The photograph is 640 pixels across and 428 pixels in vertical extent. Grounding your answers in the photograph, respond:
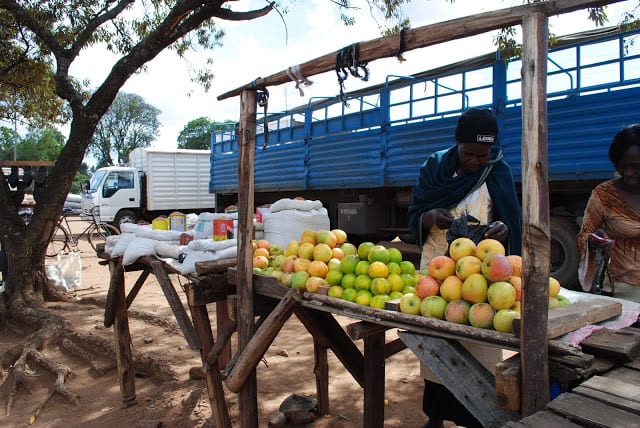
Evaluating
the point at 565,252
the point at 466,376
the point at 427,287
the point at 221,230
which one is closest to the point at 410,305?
the point at 427,287

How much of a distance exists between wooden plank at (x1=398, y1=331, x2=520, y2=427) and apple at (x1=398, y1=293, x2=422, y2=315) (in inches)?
3.7

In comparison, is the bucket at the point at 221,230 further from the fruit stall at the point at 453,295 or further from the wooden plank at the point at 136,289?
the wooden plank at the point at 136,289

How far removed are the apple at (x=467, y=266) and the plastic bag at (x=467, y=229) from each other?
0.46 m

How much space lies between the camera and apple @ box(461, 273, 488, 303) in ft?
5.27

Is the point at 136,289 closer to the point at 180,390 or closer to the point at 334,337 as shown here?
the point at 180,390

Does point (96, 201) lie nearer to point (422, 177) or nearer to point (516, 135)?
point (516, 135)

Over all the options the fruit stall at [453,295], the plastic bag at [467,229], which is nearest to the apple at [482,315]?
the fruit stall at [453,295]

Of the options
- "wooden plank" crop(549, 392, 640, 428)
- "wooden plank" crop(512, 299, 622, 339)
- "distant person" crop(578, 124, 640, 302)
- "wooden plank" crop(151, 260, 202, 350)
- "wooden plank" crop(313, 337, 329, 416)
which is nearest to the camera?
"wooden plank" crop(549, 392, 640, 428)

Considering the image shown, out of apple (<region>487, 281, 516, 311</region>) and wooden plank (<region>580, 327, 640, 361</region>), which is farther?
apple (<region>487, 281, 516, 311</region>)

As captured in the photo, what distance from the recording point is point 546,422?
1166 millimetres

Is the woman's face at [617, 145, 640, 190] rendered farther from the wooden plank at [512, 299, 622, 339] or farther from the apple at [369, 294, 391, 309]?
the apple at [369, 294, 391, 309]

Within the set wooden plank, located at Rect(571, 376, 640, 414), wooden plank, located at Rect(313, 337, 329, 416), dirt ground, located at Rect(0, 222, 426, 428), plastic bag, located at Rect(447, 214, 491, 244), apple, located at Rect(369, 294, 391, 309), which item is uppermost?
plastic bag, located at Rect(447, 214, 491, 244)

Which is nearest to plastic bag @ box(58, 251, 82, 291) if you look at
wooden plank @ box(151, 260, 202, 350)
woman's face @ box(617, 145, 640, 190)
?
wooden plank @ box(151, 260, 202, 350)

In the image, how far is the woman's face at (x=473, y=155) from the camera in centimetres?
223
